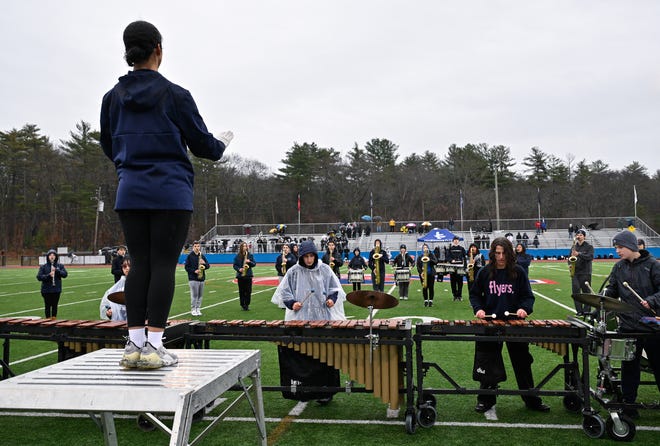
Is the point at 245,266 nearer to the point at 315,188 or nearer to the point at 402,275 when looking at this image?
the point at 402,275

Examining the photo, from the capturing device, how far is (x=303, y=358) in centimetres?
608

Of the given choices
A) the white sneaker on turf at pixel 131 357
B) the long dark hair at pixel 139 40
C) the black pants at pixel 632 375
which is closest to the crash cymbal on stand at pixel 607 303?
the black pants at pixel 632 375

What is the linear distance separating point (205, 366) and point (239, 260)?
13.2 metres

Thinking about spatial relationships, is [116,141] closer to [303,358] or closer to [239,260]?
[303,358]

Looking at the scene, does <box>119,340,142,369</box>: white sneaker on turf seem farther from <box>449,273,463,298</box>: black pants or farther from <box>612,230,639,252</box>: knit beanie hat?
<box>449,273,463,298</box>: black pants

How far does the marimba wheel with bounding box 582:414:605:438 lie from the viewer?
190 inches

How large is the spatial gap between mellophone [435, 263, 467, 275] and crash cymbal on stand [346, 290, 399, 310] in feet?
39.8

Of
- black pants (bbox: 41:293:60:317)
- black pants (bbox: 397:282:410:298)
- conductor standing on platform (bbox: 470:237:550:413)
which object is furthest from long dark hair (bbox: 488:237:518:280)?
black pants (bbox: 397:282:410:298)

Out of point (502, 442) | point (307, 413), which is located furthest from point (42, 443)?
point (502, 442)

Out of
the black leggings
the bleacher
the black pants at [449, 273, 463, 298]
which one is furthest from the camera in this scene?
the bleacher

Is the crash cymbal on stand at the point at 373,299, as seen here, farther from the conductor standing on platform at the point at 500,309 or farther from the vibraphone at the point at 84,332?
the vibraphone at the point at 84,332

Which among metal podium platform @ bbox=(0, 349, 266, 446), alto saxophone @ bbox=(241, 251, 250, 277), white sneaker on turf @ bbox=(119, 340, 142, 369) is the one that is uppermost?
white sneaker on turf @ bbox=(119, 340, 142, 369)

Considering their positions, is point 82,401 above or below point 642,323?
above

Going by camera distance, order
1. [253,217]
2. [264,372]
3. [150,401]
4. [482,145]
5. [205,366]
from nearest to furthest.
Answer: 1. [150,401]
2. [205,366]
3. [264,372]
4. [253,217]
5. [482,145]
